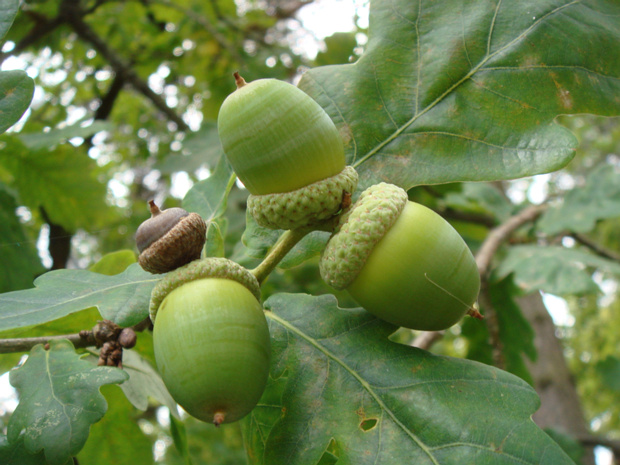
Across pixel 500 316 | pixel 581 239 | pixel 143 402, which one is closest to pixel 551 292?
pixel 500 316

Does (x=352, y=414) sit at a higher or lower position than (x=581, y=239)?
higher

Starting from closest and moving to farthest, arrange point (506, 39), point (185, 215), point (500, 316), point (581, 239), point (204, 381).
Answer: point (204, 381), point (185, 215), point (506, 39), point (500, 316), point (581, 239)

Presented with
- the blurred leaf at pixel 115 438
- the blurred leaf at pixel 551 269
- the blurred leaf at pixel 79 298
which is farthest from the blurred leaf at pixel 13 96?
the blurred leaf at pixel 551 269

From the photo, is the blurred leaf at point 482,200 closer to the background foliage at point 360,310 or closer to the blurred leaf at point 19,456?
the background foliage at point 360,310

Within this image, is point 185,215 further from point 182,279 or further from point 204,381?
point 204,381

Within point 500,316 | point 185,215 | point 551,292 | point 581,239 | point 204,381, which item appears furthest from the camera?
point 581,239
